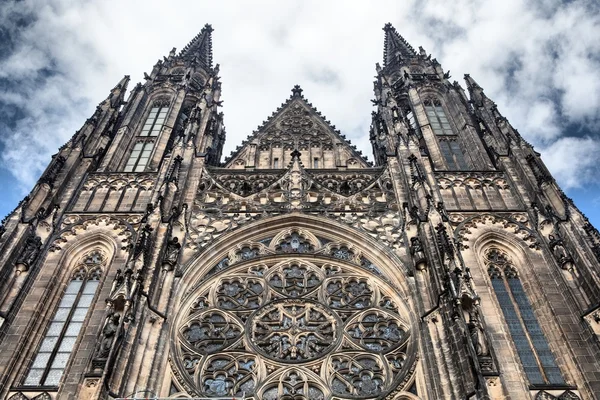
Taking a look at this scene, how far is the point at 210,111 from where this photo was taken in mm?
23266

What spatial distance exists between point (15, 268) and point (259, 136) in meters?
10.1

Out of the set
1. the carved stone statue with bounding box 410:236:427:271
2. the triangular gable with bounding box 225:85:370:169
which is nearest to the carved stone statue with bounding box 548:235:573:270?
the carved stone statue with bounding box 410:236:427:271

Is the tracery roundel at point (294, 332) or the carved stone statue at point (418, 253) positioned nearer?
the tracery roundel at point (294, 332)

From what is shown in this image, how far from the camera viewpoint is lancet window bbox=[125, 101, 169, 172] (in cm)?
2052

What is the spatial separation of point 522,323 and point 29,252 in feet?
39.3

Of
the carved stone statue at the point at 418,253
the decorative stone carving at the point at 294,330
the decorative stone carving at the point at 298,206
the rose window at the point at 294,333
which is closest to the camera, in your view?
the rose window at the point at 294,333

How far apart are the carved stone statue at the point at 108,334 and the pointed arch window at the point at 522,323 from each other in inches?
335

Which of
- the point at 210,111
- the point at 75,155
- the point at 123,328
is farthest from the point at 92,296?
the point at 210,111

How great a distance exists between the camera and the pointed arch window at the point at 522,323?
12.5m

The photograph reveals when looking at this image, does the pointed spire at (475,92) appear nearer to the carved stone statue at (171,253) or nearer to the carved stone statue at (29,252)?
the carved stone statue at (171,253)

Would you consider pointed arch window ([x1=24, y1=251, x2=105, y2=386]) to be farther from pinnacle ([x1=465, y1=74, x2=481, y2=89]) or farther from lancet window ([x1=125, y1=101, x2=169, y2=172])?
pinnacle ([x1=465, y1=74, x2=481, y2=89])

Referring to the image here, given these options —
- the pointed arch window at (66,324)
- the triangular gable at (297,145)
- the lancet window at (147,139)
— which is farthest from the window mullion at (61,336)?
the triangular gable at (297,145)

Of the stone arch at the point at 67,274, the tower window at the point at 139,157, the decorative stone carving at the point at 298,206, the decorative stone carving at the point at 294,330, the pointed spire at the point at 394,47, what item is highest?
the pointed spire at the point at 394,47

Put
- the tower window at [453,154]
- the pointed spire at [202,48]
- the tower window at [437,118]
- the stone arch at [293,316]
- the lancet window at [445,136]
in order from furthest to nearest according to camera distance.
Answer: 1. the pointed spire at [202,48]
2. the tower window at [437,118]
3. the lancet window at [445,136]
4. the tower window at [453,154]
5. the stone arch at [293,316]
